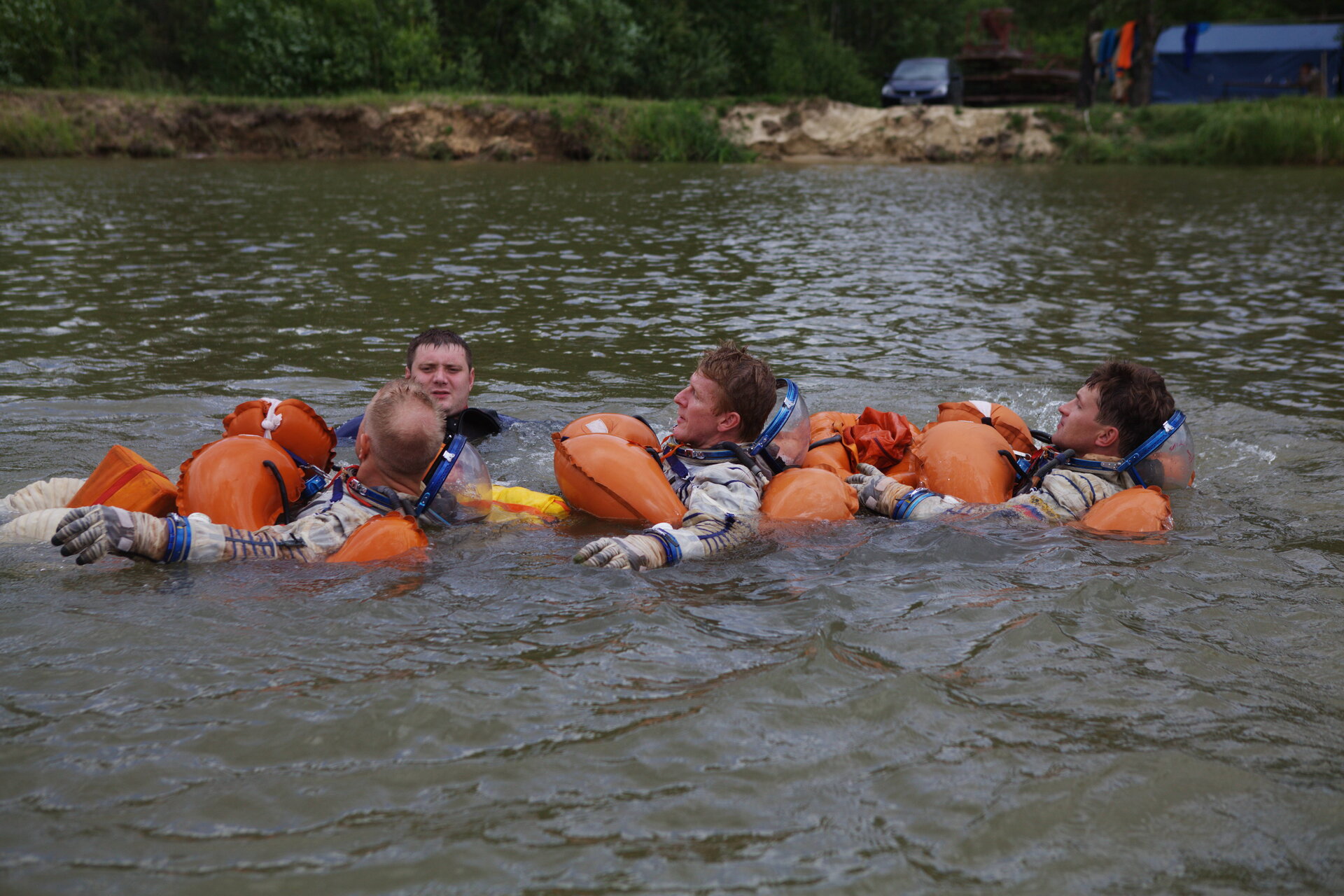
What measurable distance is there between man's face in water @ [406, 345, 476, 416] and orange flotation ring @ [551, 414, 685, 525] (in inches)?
33.2

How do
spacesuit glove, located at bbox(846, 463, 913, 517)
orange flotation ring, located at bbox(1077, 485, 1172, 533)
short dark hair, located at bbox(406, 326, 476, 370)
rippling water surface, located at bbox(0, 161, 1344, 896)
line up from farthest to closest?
short dark hair, located at bbox(406, 326, 476, 370) < spacesuit glove, located at bbox(846, 463, 913, 517) < orange flotation ring, located at bbox(1077, 485, 1172, 533) < rippling water surface, located at bbox(0, 161, 1344, 896)

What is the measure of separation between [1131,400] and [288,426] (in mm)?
4042

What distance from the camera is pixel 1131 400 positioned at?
522 centimetres

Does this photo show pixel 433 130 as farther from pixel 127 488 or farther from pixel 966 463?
pixel 966 463

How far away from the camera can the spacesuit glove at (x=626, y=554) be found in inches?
173

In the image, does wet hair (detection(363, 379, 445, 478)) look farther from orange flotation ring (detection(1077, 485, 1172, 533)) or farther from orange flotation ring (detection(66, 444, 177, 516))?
orange flotation ring (detection(1077, 485, 1172, 533))

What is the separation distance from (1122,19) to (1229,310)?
28.1 meters

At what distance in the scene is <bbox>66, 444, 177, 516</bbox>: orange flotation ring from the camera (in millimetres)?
4707

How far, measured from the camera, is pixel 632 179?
21281 mm

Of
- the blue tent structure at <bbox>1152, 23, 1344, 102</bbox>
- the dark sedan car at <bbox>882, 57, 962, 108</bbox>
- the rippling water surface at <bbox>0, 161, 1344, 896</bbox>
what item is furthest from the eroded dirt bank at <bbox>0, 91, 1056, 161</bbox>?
the rippling water surface at <bbox>0, 161, 1344, 896</bbox>

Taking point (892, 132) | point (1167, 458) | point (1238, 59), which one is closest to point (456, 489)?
point (1167, 458)

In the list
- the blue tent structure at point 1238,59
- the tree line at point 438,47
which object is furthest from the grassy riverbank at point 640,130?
the blue tent structure at point 1238,59

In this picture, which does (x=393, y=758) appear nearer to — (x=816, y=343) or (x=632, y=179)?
(x=816, y=343)

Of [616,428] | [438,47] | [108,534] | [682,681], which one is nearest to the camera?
[682,681]
